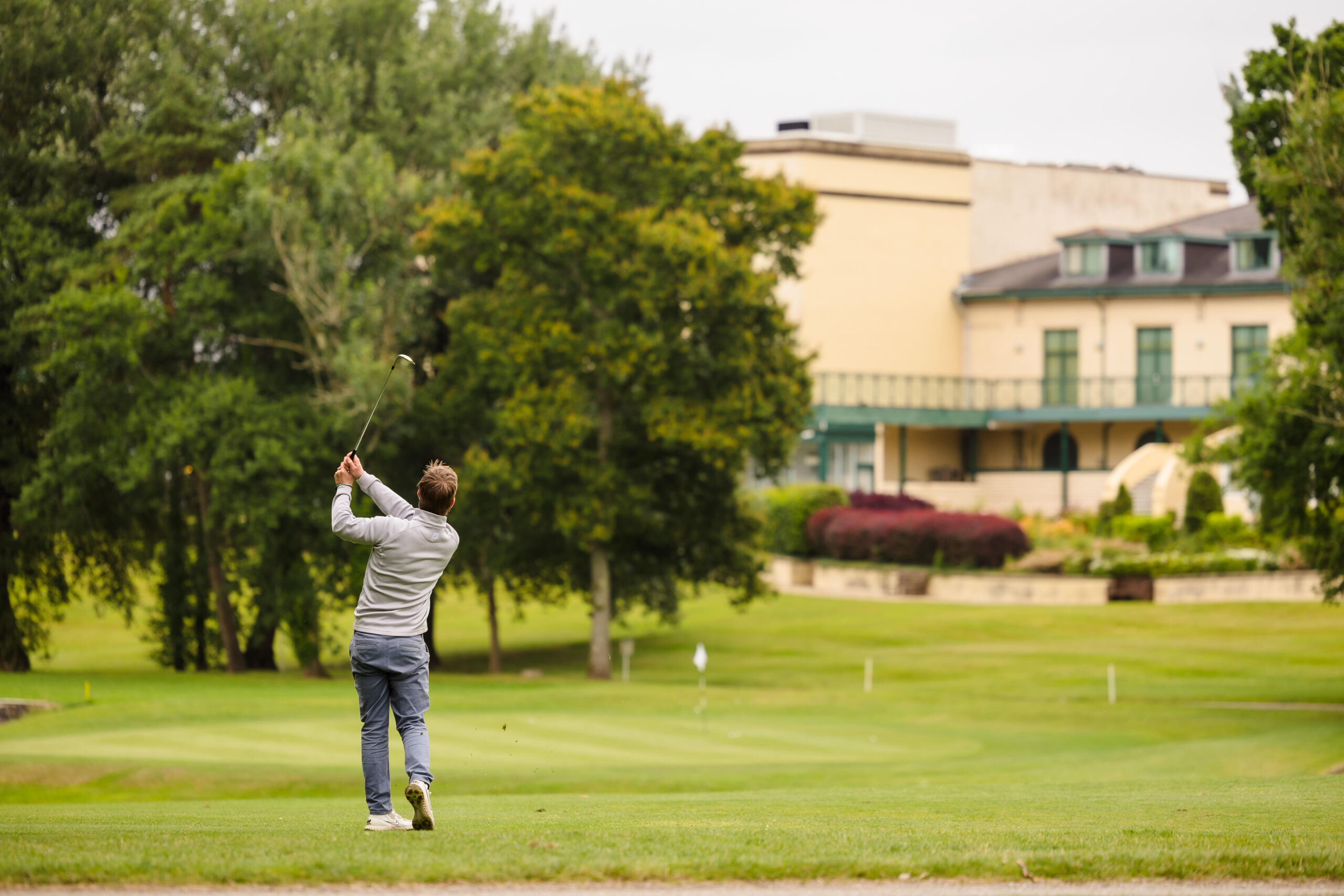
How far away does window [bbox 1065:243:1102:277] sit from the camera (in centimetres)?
5747

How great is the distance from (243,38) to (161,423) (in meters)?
8.98

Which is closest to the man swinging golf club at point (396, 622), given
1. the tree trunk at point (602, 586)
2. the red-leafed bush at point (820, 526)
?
the tree trunk at point (602, 586)

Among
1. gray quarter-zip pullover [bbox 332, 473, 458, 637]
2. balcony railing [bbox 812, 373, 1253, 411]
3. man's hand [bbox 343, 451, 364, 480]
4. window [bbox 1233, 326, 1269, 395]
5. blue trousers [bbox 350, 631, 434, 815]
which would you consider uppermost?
window [bbox 1233, 326, 1269, 395]

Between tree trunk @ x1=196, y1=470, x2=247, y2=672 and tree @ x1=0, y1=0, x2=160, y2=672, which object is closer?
tree @ x1=0, y1=0, x2=160, y2=672

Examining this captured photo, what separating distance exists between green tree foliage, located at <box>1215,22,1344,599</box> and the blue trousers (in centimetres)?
1533

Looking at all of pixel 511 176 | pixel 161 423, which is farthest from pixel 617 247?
pixel 161 423

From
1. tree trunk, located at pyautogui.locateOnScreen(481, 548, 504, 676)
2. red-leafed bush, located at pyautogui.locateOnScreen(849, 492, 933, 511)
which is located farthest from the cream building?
tree trunk, located at pyautogui.locateOnScreen(481, 548, 504, 676)

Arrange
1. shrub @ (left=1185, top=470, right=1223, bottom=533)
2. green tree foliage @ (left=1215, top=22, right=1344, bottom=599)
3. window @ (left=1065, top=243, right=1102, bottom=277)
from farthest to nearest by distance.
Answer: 1. window @ (left=1065, top=243, right=1102, bottom=277)
2. shrub @ (left=1185, top=470, right=1223, bottom=533)
3. green tree foliage @ (left=1215, top=22, right=1344, bottom=599)

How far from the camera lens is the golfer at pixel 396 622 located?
26.8ft

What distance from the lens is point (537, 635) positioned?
4650 cm

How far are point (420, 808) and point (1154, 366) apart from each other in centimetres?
5235

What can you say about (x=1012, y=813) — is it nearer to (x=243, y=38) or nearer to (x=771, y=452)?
(x=771, y=452)

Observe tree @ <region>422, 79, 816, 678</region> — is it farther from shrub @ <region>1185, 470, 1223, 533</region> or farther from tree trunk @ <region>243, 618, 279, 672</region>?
shrub @ <region>1185, 470, 1223, 533</region>

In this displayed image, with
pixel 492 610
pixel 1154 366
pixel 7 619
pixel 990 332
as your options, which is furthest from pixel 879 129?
pixel 7 619
